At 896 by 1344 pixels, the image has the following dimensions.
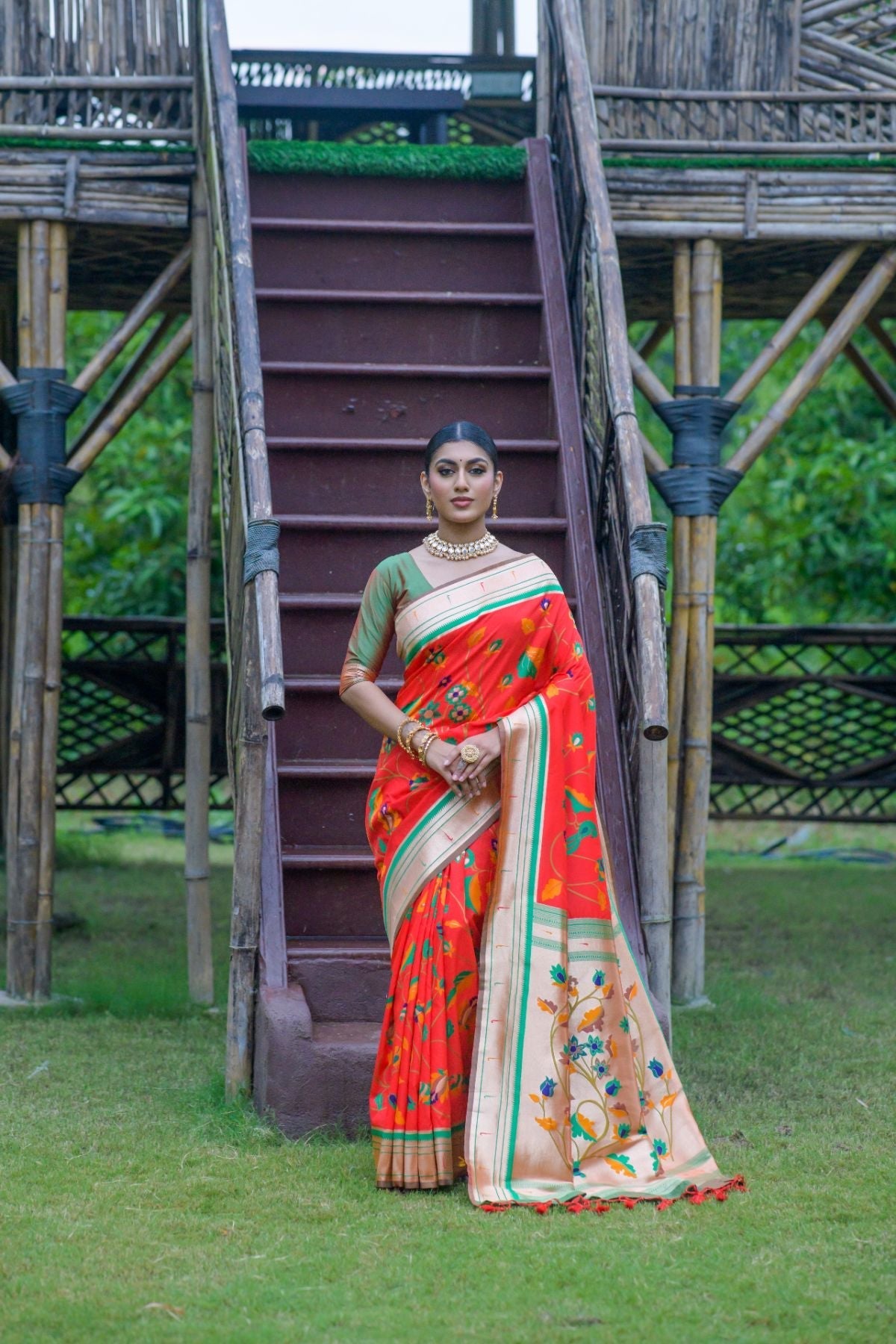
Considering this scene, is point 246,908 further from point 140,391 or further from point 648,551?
point 140,391

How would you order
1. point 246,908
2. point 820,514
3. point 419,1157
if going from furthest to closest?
1. point 820,514
2. point 246,908
3. point 419,1157

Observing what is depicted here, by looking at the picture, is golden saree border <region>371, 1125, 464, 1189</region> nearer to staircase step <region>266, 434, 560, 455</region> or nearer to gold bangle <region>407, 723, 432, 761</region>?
gold bangle <region>407, 723, 432, 761</region>

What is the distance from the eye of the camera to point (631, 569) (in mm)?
4465

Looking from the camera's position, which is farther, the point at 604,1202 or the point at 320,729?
the point at 320,729

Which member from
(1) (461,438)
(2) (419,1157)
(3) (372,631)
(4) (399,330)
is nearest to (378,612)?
(3) (372,631)

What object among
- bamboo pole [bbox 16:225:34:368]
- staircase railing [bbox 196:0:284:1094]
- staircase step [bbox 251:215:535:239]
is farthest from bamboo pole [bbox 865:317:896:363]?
bamboo pole [bbox 16:225:34:368]

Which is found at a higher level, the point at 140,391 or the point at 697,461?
the point at 140,391

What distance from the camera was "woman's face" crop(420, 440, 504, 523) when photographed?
387 cm

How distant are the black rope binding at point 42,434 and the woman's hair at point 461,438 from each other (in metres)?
2.65

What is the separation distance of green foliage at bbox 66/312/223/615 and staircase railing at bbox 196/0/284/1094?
701 cm

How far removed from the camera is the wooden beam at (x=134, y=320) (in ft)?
20.7

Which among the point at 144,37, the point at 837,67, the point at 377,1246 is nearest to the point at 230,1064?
the point at 377,1246

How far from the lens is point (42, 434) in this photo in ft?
20.2

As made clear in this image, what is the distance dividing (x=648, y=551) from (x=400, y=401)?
1.51 m
